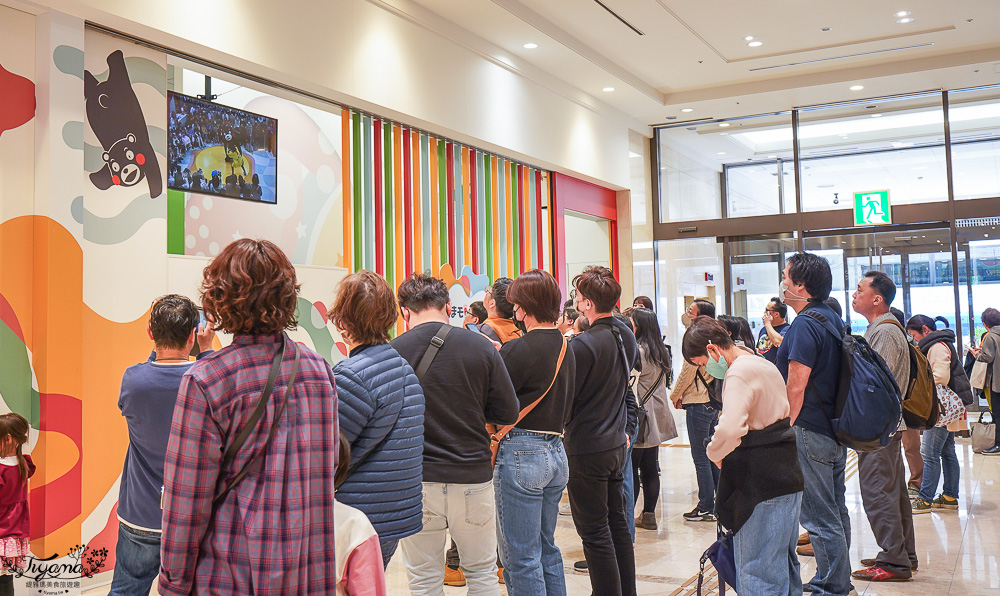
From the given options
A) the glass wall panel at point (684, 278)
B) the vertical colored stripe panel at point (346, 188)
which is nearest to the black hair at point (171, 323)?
the vertical colored stripe panel at point (346, 188)

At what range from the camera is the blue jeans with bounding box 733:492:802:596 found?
3012mm

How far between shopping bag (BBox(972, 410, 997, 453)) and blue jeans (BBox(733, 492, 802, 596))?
23.6 ft

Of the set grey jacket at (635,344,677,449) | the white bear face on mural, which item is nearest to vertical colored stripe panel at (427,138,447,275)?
grey jacket at (635,344,677,449)

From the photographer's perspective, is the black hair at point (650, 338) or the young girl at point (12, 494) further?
the black hair at point (650, 338)

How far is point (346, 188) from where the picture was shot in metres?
6.21

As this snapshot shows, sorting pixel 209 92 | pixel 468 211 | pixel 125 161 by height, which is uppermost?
pixel 209 92

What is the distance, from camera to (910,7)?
Answer: 7836 mm

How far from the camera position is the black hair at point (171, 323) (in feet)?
9.25

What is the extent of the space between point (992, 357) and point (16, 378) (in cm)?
886

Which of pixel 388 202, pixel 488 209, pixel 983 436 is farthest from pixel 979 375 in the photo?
pixel 388 202

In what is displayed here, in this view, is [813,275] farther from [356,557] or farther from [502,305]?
[356,557]

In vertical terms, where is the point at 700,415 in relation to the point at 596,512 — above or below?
above

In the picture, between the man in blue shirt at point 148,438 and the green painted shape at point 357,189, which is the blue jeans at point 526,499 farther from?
the green painted shape at point 357,189

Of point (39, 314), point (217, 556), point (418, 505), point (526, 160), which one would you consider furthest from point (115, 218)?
point (526, 160)
